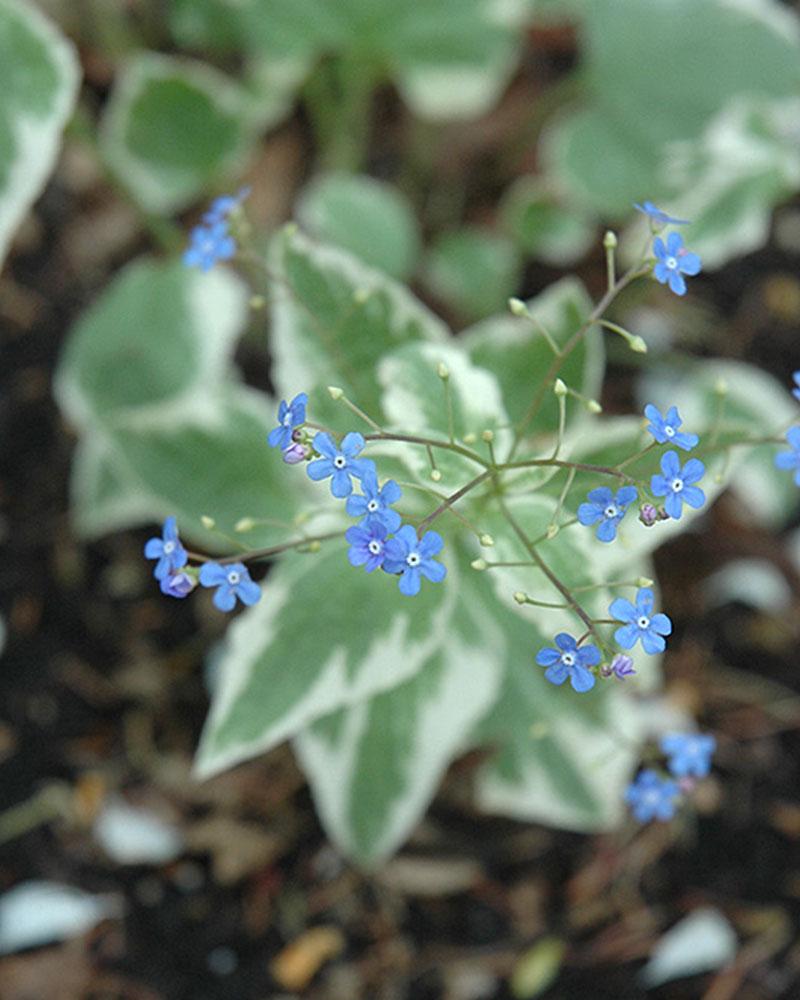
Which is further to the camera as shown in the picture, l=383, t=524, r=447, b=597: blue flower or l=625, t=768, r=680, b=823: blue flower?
l=625, t=768, r=680, b=823: blue flower

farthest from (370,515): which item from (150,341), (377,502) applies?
(150,341)

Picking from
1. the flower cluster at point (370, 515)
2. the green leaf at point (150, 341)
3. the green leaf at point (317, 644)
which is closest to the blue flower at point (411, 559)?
the flower cluster at point (370, 515)

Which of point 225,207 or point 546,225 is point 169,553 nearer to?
point 225,207

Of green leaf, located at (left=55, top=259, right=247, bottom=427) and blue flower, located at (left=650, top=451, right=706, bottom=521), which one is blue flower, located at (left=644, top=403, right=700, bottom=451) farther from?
green leaf, located at (left=55, top=259, right=247, bottom=427)

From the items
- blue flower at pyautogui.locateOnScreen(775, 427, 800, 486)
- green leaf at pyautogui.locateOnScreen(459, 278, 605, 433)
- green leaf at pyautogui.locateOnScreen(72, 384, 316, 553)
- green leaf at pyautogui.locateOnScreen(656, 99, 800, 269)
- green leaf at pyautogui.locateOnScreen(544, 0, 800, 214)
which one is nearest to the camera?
blue flower at pyautogui.locateOnScreen(775, 427, 800, 486)

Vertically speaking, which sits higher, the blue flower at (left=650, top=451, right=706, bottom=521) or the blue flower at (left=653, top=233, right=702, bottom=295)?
the blue flower at (left=653, top=233, right=702, bottom=295)

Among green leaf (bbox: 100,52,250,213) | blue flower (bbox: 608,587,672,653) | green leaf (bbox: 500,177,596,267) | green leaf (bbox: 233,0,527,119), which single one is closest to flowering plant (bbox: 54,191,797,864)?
blue flower (bbox: 608,587,672,653)
